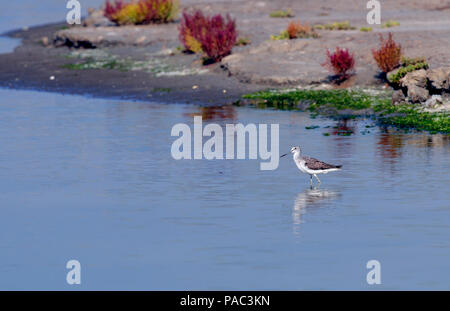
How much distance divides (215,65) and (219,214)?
2029cm

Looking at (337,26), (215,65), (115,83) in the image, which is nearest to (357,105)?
(215,65)

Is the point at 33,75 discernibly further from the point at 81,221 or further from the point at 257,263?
the point at 257,263

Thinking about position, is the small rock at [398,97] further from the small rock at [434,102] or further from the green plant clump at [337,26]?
the green plant clump at [337,26]

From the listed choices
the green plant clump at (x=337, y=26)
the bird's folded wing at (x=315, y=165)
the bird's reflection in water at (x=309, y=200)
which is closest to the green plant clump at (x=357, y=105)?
the bird's folded wing at (x=315, y=165)

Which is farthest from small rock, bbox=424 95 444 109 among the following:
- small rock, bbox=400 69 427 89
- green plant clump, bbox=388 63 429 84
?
green plant clump, bbox=388 63 429 84

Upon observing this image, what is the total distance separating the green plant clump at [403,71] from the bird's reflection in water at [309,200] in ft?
35.4

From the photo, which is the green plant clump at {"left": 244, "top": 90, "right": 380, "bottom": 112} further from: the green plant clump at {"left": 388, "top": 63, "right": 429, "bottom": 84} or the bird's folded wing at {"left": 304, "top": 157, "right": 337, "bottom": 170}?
the bird's folded wing at {"left": 304, "top": 157, "right": 337, "bottom": 170}

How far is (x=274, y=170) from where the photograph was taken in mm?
19359

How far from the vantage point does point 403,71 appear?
2784cm

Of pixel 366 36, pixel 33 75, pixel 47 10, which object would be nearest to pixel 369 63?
pixel 366 36

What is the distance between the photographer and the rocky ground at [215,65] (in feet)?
105

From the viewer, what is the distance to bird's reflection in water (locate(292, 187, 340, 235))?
15.4 m

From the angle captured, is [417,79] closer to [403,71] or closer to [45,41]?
[403,71]

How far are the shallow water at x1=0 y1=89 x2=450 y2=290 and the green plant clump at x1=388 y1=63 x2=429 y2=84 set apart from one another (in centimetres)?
373
